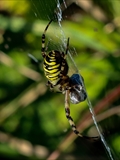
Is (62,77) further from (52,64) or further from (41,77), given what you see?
(41,77)

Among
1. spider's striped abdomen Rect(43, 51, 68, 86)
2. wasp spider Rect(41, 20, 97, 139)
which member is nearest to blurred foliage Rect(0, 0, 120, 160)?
wasp spider Rect(41, 20, 97, 139)

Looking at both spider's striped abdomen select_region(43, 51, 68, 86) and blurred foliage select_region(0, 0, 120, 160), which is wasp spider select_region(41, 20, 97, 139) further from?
blurred foliage select_region(0, 0, 120, 160)

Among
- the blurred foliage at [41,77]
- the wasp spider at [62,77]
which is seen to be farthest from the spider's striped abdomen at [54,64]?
the blurred foliage at [41,77]

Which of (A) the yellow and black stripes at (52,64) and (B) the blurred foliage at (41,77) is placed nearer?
(A) the yellow and black stripes at (52,64)

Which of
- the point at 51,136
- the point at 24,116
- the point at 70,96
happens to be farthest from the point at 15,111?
the point at 70,96

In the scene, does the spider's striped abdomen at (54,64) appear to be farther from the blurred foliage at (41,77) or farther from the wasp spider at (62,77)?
the blurred foliage at (41,77)

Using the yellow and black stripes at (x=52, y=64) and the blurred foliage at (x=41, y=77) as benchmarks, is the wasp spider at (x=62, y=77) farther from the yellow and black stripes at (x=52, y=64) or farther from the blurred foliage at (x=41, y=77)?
the blurred foliage at (x=41, y=77)
